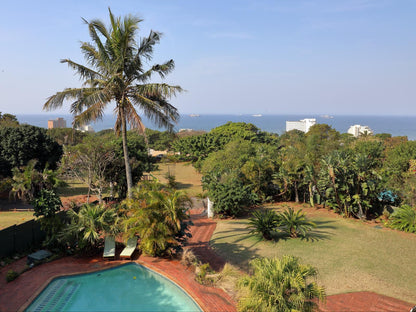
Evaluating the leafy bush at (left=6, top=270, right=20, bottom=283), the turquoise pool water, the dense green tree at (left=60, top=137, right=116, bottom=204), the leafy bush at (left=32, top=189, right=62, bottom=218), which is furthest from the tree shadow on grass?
the dense green tree at (left=60, top=137, right=116, bottom=204)

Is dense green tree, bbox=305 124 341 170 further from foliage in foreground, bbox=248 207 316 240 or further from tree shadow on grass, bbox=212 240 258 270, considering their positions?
tree shadow on grass, bbox=212 240 258 270

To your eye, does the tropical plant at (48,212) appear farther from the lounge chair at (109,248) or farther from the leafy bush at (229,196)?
the leafy bush at (229,196)

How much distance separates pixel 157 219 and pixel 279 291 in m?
5.27

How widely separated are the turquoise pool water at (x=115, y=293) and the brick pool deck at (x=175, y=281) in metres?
0.23

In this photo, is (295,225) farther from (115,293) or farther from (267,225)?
(115,293)

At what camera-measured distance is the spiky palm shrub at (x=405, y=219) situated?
1406 cm

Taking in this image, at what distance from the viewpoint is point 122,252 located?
424 inches

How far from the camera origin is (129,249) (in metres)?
10.9

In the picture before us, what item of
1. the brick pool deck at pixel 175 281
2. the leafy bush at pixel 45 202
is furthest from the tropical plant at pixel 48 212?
the brick pool deck at pixel 175 281

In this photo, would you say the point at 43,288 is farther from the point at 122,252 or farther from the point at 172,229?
the point at 172,229

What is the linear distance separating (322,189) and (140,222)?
475 inches

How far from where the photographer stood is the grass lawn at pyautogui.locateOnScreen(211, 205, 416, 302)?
9.27m

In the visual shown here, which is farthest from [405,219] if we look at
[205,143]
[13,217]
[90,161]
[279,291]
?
[205,143]

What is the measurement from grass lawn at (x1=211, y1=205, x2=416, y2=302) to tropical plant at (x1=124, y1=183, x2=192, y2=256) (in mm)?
2816
